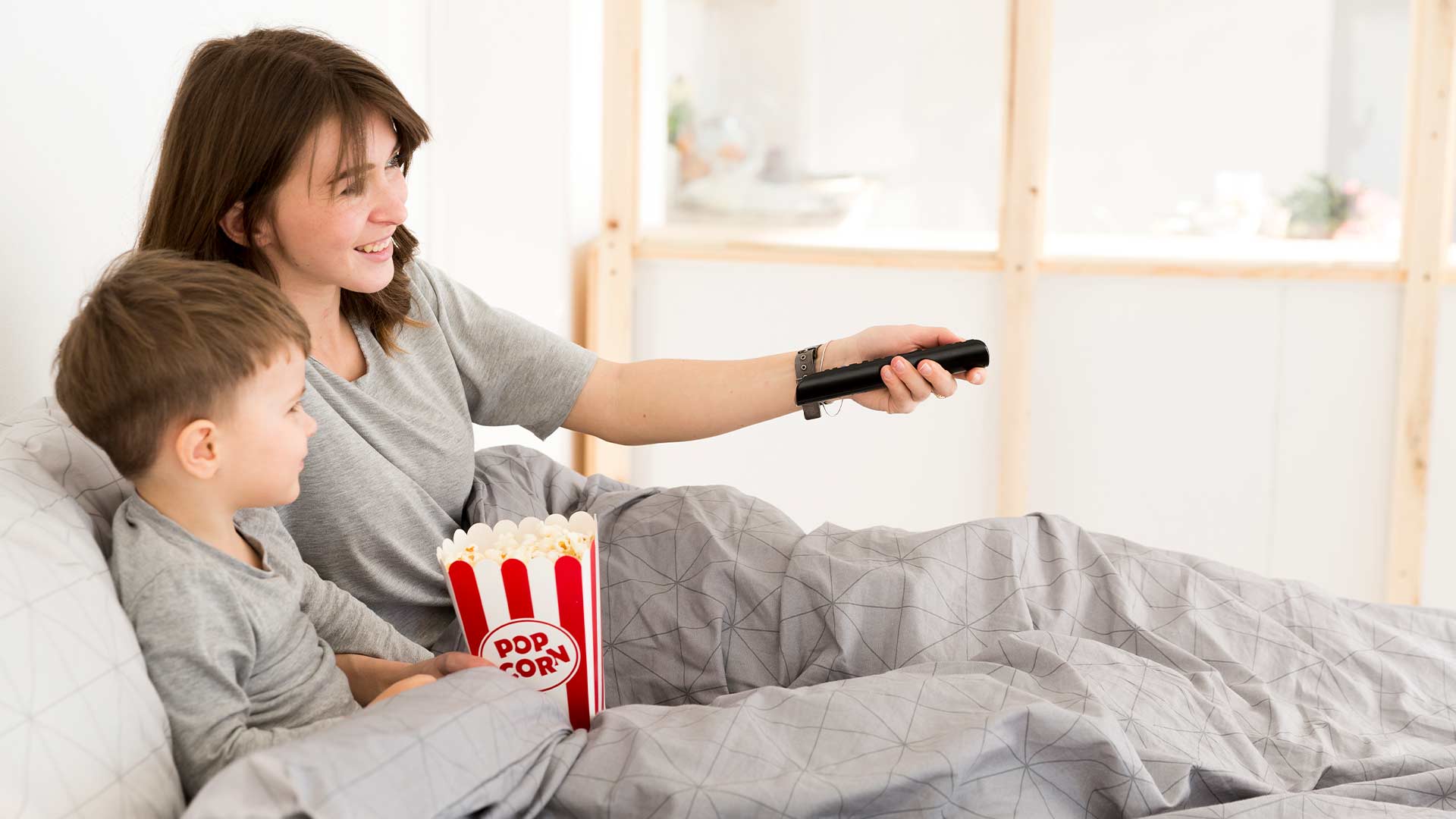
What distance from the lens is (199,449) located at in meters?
0.98

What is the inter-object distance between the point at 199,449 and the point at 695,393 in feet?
2.47

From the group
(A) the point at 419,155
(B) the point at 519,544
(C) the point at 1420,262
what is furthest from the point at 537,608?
(C) the point at 1420,262

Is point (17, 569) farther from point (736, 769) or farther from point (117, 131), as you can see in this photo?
point (117, 131)

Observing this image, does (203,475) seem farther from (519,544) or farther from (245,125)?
(245,125)

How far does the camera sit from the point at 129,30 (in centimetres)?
158

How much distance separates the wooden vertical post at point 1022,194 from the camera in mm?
2871

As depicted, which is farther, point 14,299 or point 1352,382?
point 1352,382

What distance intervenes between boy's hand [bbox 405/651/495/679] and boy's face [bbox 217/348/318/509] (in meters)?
0.19

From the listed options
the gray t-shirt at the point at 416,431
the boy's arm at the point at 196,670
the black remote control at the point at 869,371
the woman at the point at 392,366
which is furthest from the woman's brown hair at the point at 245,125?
the black remote control at the point at 869,371

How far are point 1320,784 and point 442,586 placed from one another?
930mm

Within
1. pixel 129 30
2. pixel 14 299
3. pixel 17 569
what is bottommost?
pixel 17 569

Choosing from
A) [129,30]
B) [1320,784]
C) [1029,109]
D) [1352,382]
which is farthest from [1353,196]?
[129,30]

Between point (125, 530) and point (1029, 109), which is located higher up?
point (1029, 109)

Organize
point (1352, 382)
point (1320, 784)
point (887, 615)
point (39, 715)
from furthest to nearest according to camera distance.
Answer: point (1352, 382) → point (887, 615) → point (1320, 784) → point (39, 715)
